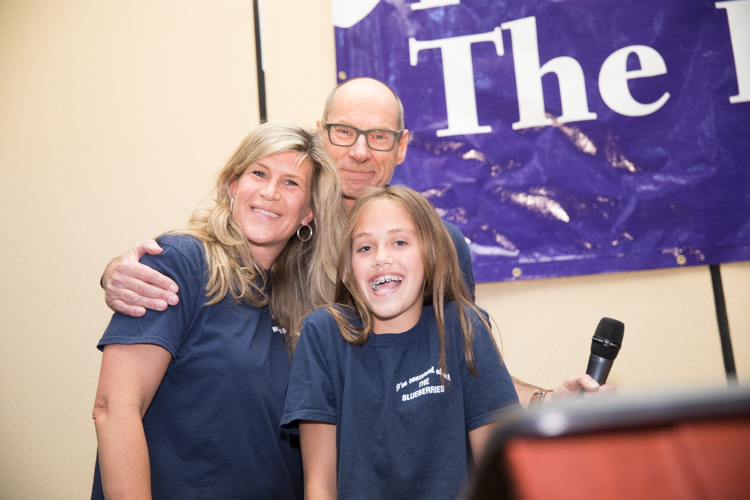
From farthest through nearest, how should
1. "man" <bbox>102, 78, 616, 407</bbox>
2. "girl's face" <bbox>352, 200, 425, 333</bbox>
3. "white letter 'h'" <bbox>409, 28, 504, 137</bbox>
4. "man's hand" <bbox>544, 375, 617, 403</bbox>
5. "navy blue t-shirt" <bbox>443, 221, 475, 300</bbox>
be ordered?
"white letter 'h'" <bbox>409, 28, 504, 137</bbox>, "man" <bbox>102, 78, 616, 407</bbox>, "navy blue t-shirt" <bbox>443, 221, 475, 300</bbox>, "girl's face" <bbox>352, 200, 425, 333</bbox>, "man's hand" <bbox>544, 375, 617, 403</bbox>

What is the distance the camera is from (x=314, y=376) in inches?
50.4

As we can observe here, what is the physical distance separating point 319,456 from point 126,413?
42 centimetres

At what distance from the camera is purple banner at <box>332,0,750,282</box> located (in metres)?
2.08

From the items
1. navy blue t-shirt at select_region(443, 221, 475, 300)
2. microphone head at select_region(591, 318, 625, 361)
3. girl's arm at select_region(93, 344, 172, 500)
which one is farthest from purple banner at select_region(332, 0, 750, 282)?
girl's arm at select_region(93, 344, 172, 500)

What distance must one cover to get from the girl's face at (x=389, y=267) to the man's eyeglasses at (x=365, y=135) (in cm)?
57

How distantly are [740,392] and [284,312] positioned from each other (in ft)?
→ 4.45

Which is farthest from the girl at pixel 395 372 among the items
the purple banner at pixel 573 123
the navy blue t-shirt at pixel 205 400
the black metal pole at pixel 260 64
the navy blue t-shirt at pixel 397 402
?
the black metal pole at pixel 260 64

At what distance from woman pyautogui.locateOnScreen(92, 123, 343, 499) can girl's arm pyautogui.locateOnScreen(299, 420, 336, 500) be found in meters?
0.10

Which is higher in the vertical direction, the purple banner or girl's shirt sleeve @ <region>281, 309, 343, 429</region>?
the purple banner

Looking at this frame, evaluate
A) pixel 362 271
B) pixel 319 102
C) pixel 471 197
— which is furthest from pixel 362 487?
pixel 319 102

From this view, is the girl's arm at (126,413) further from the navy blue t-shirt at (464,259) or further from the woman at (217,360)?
the navy blue t-shirt at (464,259)

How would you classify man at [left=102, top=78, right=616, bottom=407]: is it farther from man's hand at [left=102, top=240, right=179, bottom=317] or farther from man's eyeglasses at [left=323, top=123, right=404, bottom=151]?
man's hand at [left=102, top=240, right=179, bottom=317]

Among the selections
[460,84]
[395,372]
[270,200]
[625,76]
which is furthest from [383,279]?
[625,76]

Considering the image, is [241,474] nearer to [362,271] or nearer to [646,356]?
[362,271]
